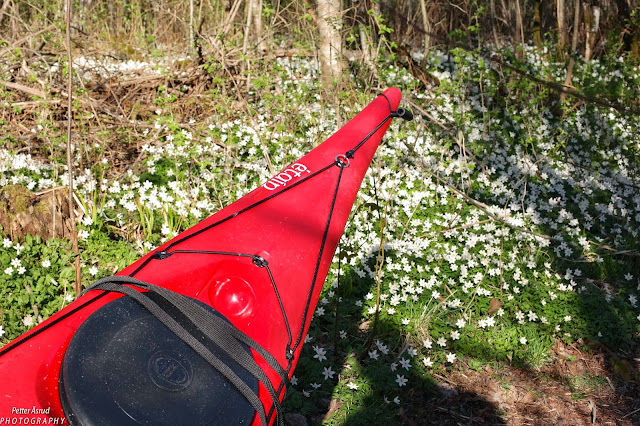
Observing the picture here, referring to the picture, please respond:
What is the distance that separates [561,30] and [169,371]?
7.57m

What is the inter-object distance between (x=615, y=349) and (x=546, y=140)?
126 inches

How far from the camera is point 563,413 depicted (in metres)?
3.73

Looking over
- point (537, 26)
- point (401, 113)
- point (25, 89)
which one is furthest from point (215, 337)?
point (537, 26)

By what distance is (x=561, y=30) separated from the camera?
7.89m

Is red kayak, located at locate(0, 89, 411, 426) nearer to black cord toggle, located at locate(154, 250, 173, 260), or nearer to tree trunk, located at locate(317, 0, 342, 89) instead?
black cord toggle, located at locate(154, 250, 173, 260)

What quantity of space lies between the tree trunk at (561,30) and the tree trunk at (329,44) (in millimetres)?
3222

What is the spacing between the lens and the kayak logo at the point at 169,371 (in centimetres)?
219

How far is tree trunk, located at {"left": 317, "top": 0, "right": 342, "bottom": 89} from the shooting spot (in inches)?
246

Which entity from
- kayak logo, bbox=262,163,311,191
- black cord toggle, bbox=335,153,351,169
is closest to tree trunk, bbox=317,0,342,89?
black cord toggle, bbox=335,153,351,169

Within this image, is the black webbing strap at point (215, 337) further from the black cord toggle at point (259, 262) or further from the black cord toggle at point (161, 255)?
the black cord toggle at point (259, 262)

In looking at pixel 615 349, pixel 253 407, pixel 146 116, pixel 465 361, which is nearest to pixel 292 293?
pixel 253 407

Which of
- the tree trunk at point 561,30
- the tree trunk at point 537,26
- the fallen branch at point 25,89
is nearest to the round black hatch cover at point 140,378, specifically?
the fallen branch at point 25,89

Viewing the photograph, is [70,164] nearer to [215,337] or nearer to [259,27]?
[215,337]

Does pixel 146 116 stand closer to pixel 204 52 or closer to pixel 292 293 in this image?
pixel 204 52
